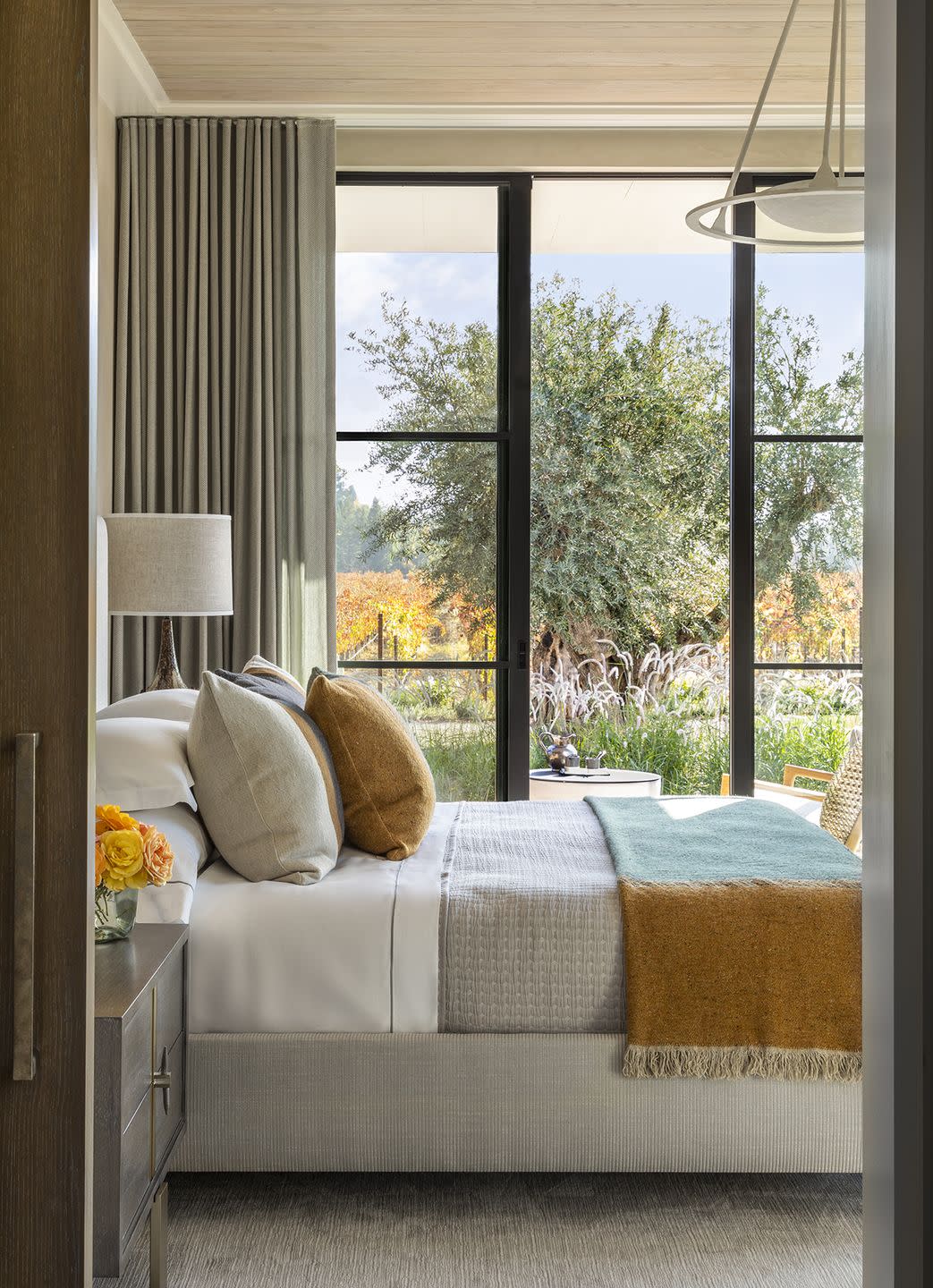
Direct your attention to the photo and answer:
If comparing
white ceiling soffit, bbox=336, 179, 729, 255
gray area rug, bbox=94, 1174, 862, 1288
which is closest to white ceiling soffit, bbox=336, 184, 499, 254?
white ceiling soffit, bbox=336, 179, 729, 255

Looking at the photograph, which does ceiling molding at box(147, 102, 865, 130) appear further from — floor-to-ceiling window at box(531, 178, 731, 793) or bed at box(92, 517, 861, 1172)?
bed at box(92, 517, 861, 1172)

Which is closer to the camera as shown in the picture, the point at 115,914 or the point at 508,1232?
the point at 115,914

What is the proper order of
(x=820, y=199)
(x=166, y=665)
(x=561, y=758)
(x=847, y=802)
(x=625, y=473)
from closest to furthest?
(x=820, y=199)
(x=847, y=802)
(x=166, y=665)
(x=561, y=758)
(x=625, y=473)

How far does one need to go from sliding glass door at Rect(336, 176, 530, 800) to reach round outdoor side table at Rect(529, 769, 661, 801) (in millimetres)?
303

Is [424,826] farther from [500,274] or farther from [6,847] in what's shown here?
[500,274]

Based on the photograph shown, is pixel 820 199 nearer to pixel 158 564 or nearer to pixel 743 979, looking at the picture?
pixel 743 979

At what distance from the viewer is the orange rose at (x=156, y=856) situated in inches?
77.0

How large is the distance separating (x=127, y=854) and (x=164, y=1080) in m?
0.40

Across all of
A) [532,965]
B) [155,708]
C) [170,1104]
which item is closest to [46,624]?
[170,1104]

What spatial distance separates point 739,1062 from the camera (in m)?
2.29

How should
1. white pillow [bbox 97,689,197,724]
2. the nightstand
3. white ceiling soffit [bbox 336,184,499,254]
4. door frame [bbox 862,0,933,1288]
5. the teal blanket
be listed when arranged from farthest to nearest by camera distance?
white ceiling soffit [bbox 336,184,499,254] < white pillow [bbox 97,689,197,724] < the teal blanket < the nightstand < door frame [bbox 862,0,933,1288]

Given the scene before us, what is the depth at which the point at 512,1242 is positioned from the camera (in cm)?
223

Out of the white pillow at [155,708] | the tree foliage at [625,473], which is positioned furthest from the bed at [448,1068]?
the tree foliage at [625,473]

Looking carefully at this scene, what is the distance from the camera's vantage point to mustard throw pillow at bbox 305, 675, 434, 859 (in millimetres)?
2791
